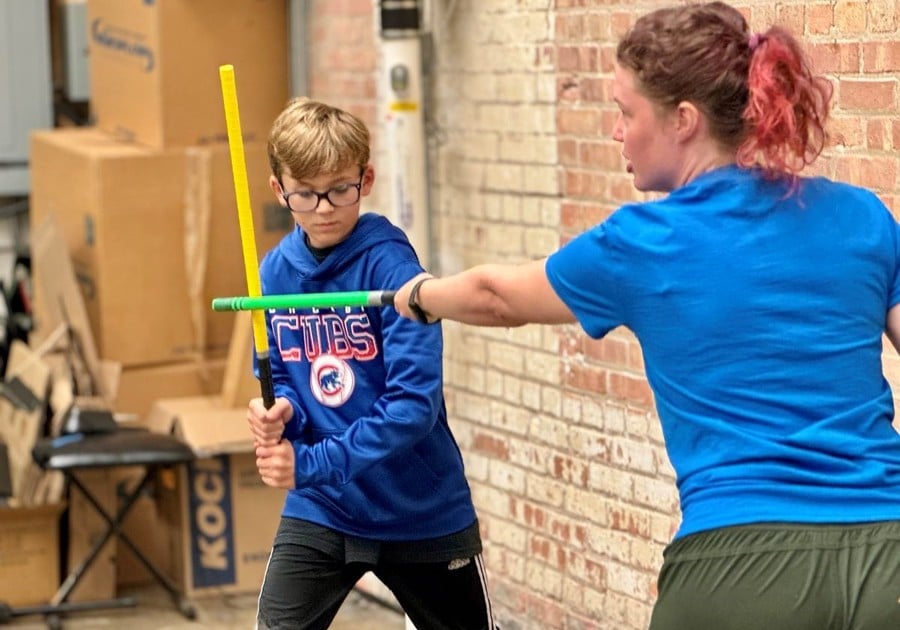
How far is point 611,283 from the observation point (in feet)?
6.98

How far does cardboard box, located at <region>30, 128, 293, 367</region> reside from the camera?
561cm

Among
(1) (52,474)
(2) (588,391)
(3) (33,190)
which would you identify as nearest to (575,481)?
(2) (588,391)

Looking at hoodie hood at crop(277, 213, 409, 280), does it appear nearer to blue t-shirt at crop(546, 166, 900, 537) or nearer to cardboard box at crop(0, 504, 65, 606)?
blue t-shirt at crop(546, 166, 900, 537)

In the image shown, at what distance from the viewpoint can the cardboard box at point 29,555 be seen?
5375 millimetres

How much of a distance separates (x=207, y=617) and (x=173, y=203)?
149cm

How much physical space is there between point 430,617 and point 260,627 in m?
0.35

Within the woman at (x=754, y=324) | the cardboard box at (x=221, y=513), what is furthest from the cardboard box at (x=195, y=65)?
the woman at (x=754, y=324)

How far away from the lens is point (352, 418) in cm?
311

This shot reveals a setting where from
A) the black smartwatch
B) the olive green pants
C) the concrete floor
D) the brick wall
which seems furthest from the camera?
the concrete floor

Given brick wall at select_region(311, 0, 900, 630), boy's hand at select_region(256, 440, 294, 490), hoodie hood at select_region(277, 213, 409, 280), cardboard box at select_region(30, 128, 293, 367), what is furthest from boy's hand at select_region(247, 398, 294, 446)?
cardboard box at select_region(30, 128, 293, 367)

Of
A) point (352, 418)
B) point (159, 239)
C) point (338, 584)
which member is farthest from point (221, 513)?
point (352, 418)

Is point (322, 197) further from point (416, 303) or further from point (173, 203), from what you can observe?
point (173, 203)

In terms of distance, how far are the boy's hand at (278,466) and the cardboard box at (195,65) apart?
117 inches

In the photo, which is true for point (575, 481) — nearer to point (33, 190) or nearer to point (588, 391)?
point (588, 391)
